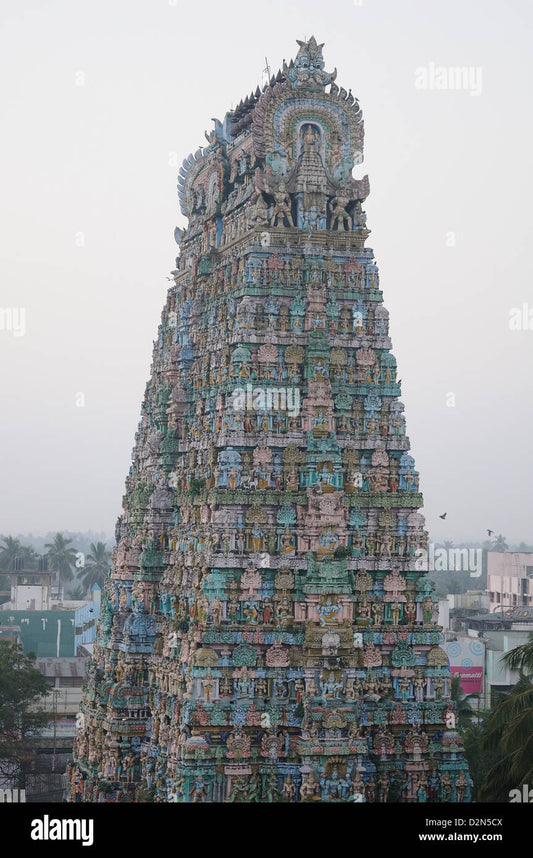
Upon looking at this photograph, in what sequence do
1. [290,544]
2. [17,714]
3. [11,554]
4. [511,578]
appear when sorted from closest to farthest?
[290,544] → [17,714] → [511,578] → [11,554]

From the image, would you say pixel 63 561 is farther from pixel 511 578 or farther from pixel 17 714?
pixel 17 714

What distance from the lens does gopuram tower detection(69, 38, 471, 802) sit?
35.6m

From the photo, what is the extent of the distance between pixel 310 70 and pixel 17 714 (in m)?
29.7

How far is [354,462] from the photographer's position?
124 ft

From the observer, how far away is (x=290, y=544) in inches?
1449

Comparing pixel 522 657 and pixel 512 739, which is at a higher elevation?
pixel 522 657

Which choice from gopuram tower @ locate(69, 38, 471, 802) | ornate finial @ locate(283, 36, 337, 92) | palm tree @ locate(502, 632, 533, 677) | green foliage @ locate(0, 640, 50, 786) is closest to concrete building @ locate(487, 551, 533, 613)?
green foliage @ locate(0, 640, 50, 786)

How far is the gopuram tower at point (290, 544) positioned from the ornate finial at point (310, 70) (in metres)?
0.05

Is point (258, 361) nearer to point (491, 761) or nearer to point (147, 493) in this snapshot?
point (147, 493)

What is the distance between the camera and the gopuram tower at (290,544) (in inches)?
1401

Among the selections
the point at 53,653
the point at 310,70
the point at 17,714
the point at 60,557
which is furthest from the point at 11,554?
the point at 310,70

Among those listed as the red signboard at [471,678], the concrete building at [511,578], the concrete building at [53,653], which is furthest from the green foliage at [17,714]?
the concrete building at [511,578]

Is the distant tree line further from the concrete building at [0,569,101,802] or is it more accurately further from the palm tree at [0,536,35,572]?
the concrete building at [0,569,101,802]
